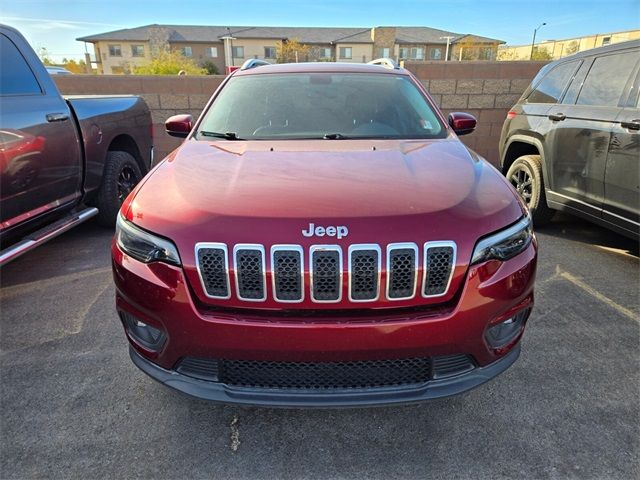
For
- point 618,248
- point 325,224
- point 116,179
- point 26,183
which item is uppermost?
point 325,224

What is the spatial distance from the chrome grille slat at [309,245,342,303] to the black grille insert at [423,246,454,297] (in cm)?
Answer: 33

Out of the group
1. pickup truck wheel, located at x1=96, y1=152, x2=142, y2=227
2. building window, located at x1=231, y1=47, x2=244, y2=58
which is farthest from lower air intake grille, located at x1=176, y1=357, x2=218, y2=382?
building window, located at x1=231, y1=47, x2=244, y2=58

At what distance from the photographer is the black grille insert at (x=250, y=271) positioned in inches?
66.2

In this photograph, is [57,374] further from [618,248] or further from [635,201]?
[618,248]

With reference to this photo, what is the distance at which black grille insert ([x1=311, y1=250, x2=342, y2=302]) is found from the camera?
1.67m

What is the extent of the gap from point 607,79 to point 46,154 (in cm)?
475

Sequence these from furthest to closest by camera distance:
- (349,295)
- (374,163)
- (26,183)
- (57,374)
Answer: (26,183)
(57,374)
(374,163)
(349,295)

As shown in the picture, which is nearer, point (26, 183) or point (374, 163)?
point (374, 163)

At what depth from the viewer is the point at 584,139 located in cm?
399

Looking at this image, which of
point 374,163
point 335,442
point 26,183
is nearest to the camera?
point 335,442

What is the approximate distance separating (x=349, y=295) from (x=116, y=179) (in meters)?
3.76

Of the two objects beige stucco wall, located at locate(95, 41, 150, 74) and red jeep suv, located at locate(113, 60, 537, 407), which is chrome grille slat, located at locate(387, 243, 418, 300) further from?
beige stucco wall, located at locate(95, 41, 150, 74)

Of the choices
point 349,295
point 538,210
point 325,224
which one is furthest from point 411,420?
point 538,210

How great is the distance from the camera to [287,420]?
2.21 meters
